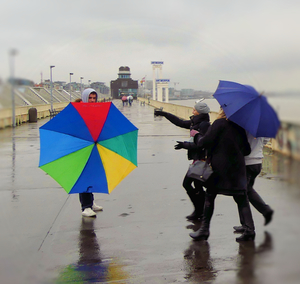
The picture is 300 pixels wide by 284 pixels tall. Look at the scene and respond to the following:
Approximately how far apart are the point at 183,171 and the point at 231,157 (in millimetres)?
4697

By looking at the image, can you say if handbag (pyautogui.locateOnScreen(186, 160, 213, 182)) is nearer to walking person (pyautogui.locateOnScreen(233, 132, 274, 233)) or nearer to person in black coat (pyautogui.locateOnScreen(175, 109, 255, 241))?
person in black coat (pyautogui.locateOnScreen(175, 109, 255, 241))

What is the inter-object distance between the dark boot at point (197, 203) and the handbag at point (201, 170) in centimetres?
87

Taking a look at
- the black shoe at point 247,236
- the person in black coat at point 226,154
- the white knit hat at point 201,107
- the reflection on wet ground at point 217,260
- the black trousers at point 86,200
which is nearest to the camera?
the reflection on wet ground at point 217,260

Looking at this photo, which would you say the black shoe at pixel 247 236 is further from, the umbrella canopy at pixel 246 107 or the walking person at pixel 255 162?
the umbrella canopy at pixel 246 107

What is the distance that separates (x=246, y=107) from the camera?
3504 mm

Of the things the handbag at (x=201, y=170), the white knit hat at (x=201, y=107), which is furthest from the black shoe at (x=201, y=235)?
the white knit hat at (x=201, y=107)

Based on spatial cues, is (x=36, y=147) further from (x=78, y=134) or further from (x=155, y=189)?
(x=78, y=134)

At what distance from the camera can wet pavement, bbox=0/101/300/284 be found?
3.17 metres

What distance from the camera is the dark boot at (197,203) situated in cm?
534

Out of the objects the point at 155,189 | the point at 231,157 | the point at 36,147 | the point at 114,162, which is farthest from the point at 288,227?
the point at 36,147

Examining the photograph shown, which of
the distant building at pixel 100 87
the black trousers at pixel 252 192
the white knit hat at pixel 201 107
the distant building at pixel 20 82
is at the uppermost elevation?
the distant building at pixel 100 87

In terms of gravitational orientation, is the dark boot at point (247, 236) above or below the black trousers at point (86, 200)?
below

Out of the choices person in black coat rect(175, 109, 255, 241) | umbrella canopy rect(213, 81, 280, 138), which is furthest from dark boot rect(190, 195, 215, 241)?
umbrella canopy rect(213, 81, 280, 138)

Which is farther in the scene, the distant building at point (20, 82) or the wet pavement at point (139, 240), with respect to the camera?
the wet pavement at point (139, 240)
